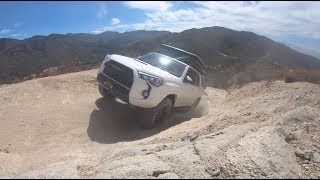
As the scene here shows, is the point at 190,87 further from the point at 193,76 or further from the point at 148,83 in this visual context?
the point at 148,83

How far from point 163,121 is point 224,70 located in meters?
11.9

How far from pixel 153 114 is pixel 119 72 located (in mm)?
1362

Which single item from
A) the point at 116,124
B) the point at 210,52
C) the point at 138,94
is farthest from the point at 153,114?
the point at 210,52

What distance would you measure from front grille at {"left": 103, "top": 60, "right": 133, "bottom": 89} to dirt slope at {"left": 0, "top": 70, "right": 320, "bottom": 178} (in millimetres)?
1328

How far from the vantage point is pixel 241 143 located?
5617 mm

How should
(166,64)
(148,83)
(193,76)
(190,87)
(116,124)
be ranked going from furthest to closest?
(193,76), (190,87), (166,64), (116,124), (148,83)

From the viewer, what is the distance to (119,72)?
28.4 feet

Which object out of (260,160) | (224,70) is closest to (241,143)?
(260,160)

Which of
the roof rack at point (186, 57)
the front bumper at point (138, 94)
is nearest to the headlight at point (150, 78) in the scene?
the front bumper at point (138, 94)

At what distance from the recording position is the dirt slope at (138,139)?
4902 mm

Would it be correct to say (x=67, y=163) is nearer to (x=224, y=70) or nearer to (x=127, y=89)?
(x=127, y=89)

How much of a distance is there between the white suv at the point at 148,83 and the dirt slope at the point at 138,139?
637 millimetres

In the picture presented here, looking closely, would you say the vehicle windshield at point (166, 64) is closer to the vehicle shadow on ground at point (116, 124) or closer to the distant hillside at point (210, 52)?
the vehicle shadow on ground at point (116, 124)

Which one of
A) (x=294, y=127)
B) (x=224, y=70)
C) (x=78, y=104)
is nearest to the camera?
(x=294, y=127)
